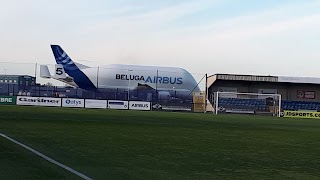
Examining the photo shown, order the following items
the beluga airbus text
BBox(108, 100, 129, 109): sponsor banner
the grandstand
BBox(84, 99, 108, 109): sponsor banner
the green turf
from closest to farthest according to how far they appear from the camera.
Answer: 1. the green turf
2. BBox(84, 99, 108, 109): sponsor banner
3. BBox(108, 100, 129, 109): sponsor banner
4. the beluga airbus text
5. the grandstand

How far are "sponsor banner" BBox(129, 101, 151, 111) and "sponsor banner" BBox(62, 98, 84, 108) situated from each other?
230 inches

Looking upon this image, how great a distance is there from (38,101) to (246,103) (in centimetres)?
2877

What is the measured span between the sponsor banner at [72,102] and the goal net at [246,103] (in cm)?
1747

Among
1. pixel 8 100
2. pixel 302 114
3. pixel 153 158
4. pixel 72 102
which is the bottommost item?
pixel 153 158

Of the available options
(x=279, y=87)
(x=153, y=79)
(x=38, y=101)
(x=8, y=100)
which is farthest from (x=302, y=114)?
(x=8, y=100)

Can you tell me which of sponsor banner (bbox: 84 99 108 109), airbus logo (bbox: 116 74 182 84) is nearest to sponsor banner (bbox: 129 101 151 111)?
A: sponsor banner (bbox: 84 99 108 109)

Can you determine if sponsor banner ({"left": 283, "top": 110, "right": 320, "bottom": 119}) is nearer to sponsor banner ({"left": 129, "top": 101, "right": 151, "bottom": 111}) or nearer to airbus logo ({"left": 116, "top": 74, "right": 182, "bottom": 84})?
sponsor banner ({"left": 129, "top": 101, "right": 151, "bottom": 111})

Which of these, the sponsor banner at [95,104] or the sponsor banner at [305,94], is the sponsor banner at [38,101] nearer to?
the sponsor banner at [95,104]

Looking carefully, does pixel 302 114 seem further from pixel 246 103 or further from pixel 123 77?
pixel 123 77

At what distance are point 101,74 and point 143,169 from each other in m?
59.4

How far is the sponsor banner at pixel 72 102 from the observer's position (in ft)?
179

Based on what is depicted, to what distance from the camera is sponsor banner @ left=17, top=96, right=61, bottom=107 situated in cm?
5390

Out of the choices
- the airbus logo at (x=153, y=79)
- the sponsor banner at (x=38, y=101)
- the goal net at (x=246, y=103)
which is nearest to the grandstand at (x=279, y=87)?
the goal net at (x=246, y=103)

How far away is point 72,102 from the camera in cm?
5525
